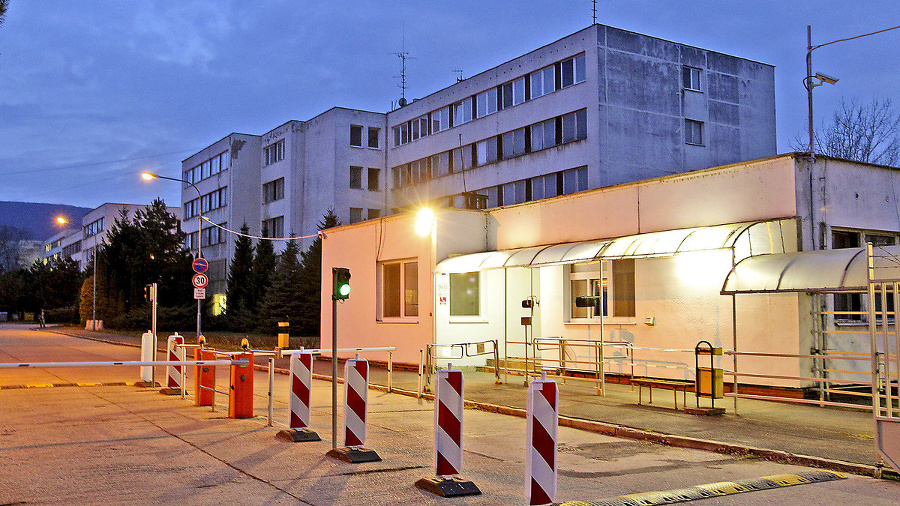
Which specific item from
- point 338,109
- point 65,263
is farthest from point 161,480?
point 65,263

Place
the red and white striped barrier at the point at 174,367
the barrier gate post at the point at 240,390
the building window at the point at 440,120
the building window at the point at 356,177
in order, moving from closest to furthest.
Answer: the barrier gate post at the point at 240,390 < the red and white striped barrier at the point at 174,367 < the building window at the point at 440,120 < the building window at the point at 356,177

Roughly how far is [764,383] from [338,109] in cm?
4733

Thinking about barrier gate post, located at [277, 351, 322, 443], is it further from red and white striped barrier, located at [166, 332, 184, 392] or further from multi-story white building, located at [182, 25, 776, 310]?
multi-story white building, located at [182, 25, 776, 310]

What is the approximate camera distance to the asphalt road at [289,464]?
7.57 meters

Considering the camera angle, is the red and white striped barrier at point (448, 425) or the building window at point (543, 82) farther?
the building window at point (543, 82)

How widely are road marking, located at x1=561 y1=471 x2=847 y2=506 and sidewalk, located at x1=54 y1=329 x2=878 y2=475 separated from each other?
67 cm

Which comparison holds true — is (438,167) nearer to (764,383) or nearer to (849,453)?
(764,383)

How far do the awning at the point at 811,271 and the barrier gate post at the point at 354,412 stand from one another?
7.32 metres

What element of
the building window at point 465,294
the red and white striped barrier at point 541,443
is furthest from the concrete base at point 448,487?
the building window at point 465,294

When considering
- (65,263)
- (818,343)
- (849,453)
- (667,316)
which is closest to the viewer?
(849,453)

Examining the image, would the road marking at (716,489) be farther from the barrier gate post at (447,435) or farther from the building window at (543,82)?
the building window at (543,82)

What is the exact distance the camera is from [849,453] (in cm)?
985

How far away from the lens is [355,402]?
934cm

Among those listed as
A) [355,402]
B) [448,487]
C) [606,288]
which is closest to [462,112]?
[606,288]
